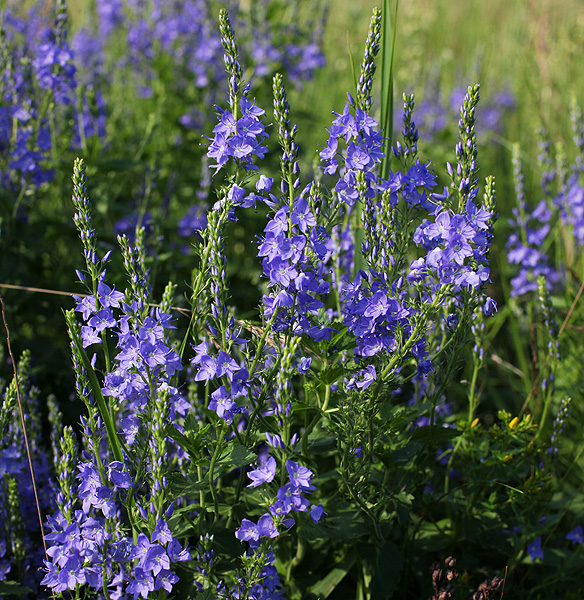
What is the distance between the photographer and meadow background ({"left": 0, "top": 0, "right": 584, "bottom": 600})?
2.10 metres

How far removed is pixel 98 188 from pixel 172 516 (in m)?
2.84

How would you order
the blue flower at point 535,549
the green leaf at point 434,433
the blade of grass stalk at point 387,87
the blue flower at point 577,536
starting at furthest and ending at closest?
the blue flower at point 577,536, the blue flower at point 535,549, the blade of grass stalk at point 387,87, the green leaf at point 434,433

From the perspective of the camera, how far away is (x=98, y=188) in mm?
4148

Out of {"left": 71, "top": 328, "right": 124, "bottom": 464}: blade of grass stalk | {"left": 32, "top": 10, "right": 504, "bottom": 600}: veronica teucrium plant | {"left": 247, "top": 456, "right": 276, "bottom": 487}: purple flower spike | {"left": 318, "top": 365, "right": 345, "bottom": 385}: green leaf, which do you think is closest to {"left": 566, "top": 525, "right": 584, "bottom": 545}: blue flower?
{"left": 32, "top": 10, "right": 504, "bottom": 600}: veronica teucrium plant

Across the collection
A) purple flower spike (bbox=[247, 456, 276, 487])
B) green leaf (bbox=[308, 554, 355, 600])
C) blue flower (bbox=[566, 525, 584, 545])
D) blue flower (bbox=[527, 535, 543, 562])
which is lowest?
blue flower (bbox=[566, 525, 584, 545])

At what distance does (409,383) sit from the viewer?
3.67 metres

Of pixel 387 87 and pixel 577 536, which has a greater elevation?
pixel 387 87

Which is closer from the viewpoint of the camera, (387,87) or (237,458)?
(237,458)

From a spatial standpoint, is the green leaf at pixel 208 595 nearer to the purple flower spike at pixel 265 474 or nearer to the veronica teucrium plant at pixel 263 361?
the veronica teucrium plant at pixel 263 361

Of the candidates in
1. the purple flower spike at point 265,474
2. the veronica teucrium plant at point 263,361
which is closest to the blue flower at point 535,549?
the veronica teucrium plant at point 263,361

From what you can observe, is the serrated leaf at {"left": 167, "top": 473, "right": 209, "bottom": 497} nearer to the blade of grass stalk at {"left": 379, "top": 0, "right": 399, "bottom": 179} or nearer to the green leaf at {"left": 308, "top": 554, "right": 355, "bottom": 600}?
the green leaf at {"left": 308, "top": 554, "right": 355, "bottom": 600}

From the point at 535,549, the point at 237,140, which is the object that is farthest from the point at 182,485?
the point at 535,549

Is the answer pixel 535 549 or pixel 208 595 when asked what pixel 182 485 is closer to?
pixel 208 595

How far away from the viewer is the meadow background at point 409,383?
2096 millimetres
